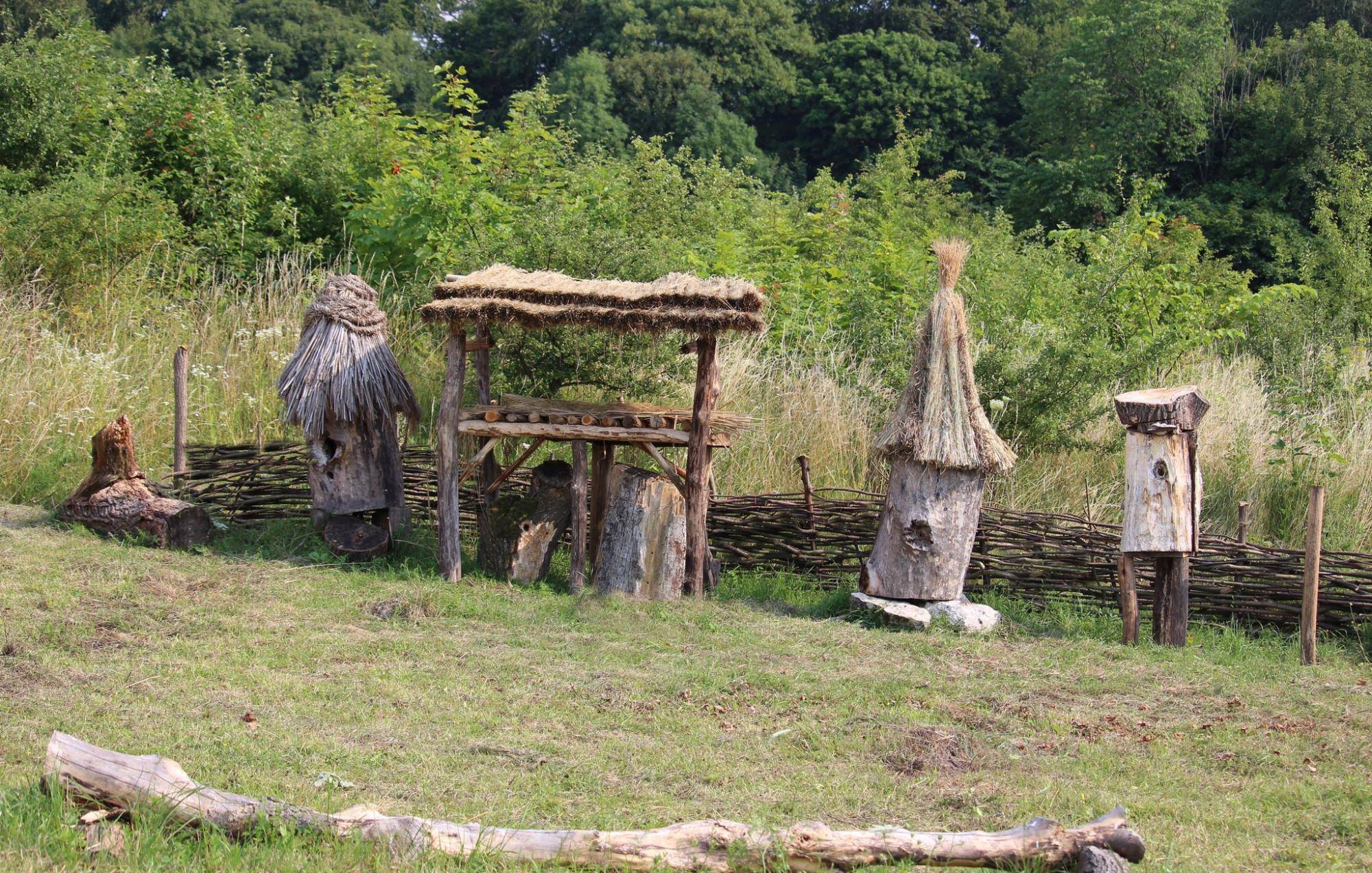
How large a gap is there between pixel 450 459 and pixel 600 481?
938 millimetres

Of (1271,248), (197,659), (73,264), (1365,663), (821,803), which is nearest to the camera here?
(821,803)

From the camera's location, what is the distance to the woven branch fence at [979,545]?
7.44 metres

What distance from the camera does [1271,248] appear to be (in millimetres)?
23031

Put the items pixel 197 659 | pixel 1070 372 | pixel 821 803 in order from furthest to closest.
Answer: pixel 1070 372 < pixel 197 659 < pixel 821 803

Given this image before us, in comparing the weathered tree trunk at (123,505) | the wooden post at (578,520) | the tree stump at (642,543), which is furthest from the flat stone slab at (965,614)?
the weathered tree trunk at (123,505)

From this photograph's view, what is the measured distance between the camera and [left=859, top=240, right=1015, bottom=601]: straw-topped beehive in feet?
24.0

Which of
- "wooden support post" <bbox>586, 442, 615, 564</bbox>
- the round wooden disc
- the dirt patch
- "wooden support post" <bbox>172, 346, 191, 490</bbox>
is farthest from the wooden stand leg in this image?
"wooden support post" <bbox>172, 346, 191, 490</bbox>

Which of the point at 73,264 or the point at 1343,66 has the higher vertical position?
the point at 1343,66

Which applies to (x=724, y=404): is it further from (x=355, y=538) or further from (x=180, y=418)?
(x=180, y=418)

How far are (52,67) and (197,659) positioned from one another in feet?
34.4

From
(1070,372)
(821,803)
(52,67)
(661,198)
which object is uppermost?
(52,67)

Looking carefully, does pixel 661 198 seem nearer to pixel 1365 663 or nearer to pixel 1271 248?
pixel 1365 663

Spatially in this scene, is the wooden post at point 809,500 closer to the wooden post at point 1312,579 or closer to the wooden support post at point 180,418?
the wooden post at point 1312,579

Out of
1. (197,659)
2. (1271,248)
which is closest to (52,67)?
(197,659)
